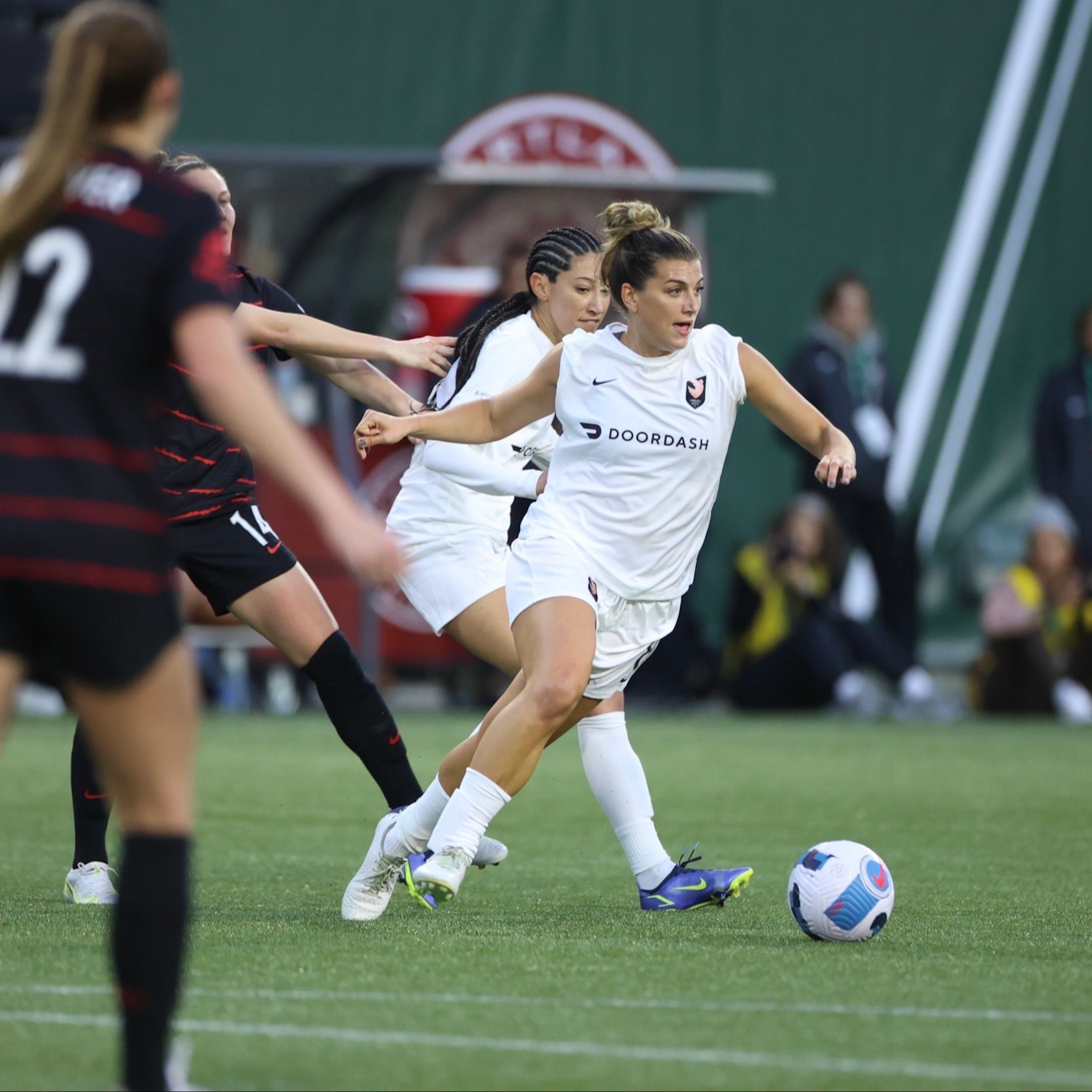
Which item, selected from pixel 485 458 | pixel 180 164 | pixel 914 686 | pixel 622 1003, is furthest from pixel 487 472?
pixel 914 686

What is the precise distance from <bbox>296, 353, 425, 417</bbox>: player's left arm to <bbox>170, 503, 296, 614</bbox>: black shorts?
608mm

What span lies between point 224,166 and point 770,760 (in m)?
5.21

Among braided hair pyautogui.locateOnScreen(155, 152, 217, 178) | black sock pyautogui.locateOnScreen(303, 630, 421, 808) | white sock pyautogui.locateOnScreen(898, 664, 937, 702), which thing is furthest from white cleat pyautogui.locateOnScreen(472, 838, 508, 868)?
white sock pyautogui.locateOnScreen(898, 664, 937, 702)

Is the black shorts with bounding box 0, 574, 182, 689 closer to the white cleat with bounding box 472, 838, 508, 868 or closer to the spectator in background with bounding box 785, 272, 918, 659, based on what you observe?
the white cleat with bounding box 472, 838, 508, 868

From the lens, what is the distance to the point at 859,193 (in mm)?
17359

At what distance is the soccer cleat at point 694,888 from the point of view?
609cm

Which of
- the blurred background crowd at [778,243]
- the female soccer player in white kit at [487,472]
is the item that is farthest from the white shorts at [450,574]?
the blurred background crowd at [778,243]

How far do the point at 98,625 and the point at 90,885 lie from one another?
300 cm

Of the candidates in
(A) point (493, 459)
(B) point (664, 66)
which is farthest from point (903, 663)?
(A) point (493, 459)

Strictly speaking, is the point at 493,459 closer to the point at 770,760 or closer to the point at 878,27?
the point at 770,760

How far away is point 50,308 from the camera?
3410 mm

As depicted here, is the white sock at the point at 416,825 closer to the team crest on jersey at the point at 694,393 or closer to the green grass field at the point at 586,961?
the green grass field at the point at 586,961

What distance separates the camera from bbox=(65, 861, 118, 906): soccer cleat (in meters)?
6.13

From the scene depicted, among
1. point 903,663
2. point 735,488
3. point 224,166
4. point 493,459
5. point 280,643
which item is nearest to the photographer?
point 280,643
